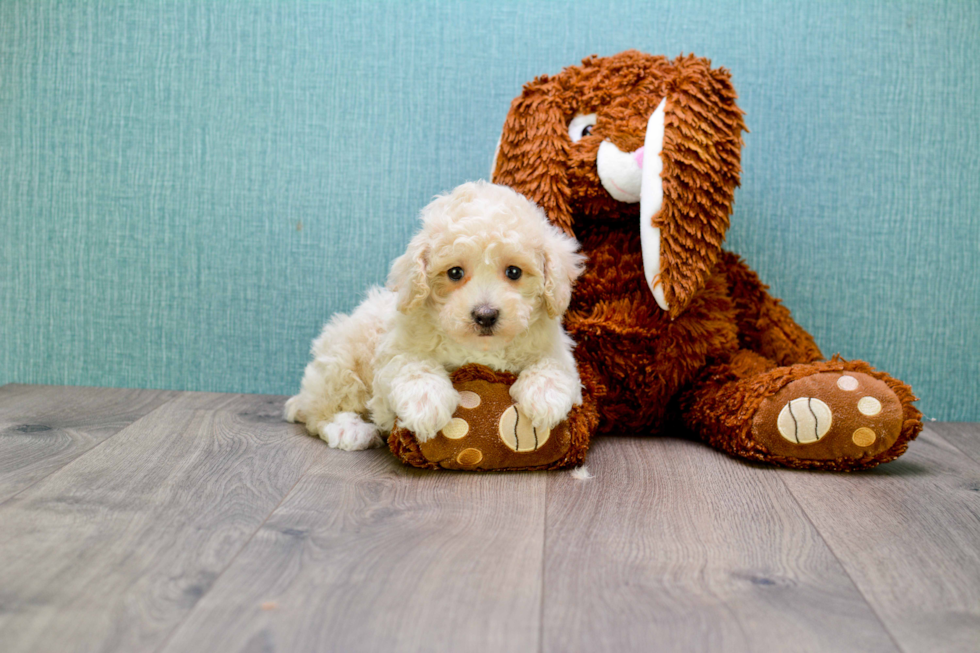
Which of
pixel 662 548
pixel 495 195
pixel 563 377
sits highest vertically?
pixel 495 195

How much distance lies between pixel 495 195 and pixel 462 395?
40 cm

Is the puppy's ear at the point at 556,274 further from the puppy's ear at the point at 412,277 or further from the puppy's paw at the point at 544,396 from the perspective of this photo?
the puppy's ear at the point at 412,277

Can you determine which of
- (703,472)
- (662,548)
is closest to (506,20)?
(703,472)

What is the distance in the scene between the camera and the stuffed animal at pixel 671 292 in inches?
60.6

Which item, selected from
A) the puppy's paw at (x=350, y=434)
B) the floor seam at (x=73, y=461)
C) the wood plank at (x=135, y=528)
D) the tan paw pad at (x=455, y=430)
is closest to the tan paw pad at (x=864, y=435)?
the tan paw pad at (x=455, y=430)

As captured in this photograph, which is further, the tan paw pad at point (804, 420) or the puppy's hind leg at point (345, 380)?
the puppy's hind leg at point (345, 380)

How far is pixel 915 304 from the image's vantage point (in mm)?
2111

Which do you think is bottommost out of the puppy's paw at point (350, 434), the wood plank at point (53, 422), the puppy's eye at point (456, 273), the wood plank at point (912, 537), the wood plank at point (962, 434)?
the wood plank at point (53, 422)

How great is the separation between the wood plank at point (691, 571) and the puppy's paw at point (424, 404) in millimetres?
247

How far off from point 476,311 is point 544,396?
0.74 ft

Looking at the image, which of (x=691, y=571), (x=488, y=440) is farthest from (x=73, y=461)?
(x=691, y=571)

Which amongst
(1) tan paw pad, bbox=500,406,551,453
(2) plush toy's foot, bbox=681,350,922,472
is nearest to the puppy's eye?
(1) tan paw pad, bbox=500,406,551,453

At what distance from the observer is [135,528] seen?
1161mm

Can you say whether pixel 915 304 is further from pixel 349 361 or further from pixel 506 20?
pixel 349 361
